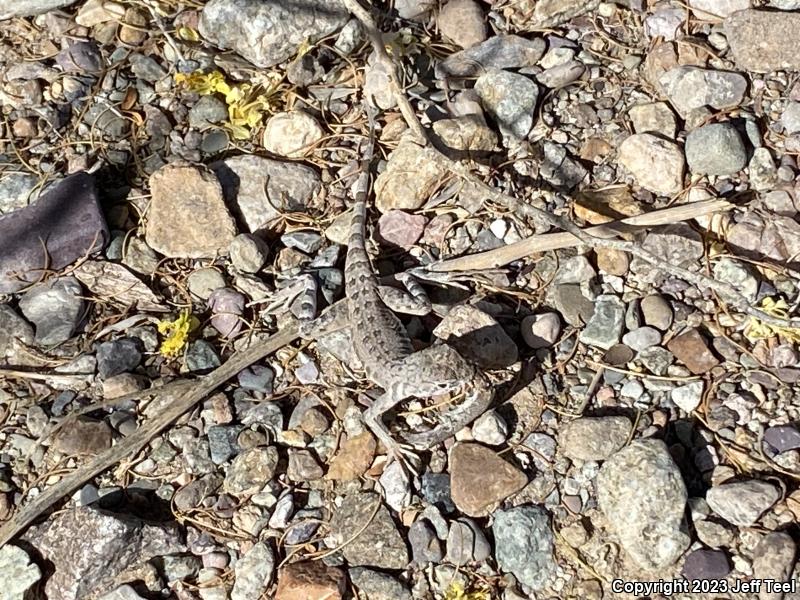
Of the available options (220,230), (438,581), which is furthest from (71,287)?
(438,581)

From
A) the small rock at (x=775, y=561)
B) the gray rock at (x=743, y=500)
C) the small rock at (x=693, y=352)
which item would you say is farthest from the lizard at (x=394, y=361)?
the small rock at (x=775, y=561)

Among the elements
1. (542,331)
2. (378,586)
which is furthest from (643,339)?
(378,586)

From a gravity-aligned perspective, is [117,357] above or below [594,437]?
above

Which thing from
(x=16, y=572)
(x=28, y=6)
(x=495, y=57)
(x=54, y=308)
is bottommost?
(x=16, y=572)

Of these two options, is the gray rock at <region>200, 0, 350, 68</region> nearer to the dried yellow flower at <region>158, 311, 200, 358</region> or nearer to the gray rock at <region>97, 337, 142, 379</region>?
the dried yellow flower at <region>158, 311, 200, 358</region>

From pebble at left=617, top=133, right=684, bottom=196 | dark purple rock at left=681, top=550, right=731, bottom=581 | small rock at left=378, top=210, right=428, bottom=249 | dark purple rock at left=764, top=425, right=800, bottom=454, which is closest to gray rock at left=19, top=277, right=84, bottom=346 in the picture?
small rock at left=378, top=210, right=428, bottom=249

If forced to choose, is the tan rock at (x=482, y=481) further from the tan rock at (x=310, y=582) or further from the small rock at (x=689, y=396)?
the small rock at (x=689, y=396)

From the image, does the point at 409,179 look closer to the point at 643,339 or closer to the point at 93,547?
the point at 643,339

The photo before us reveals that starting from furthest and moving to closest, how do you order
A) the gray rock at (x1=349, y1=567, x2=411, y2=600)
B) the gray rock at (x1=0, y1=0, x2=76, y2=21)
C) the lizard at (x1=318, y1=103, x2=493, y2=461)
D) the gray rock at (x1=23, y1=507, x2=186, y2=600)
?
the gray rock at (x1=0, y1=0, x2=76, y2=21)
the lizard at (x1=318, y1=103, x2=493, y2=461)
the gray rock at (x1=23, y1=507, x2=186, y2=600)
the gray rock at (x1=349, y1=567, x2=411, y2=600)
